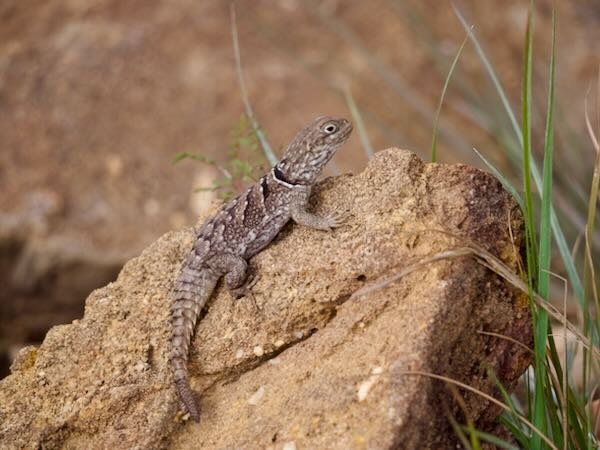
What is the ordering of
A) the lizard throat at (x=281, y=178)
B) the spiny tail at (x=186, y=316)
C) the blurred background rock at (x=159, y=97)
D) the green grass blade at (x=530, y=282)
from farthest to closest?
the blurred background rock at (x=159, y=97), the lizard throat at (x=281, y=178), the spiny tail at (x=186, y=316), the green grass blade at (x=530, y=282)

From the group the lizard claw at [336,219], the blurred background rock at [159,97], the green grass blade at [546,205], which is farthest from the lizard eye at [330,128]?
the blurred background rock at [159,97]

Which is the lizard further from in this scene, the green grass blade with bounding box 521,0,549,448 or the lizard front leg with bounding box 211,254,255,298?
the green grass blade with bounding box 521,0,549,448

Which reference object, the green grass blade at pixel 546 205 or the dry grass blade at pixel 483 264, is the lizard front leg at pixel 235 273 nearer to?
the dry grass blade at pixel 483 264

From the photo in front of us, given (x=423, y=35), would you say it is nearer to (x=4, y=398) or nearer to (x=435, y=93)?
(x=435, y=93)

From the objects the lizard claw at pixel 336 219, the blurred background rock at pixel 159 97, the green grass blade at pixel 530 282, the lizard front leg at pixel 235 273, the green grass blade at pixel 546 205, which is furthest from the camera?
the blurred background rock at pixel 159 97

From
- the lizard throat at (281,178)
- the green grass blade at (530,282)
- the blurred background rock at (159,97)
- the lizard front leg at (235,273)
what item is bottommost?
the green grass blade at (530,282)

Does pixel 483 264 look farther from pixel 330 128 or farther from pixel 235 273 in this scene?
pixel 330 128

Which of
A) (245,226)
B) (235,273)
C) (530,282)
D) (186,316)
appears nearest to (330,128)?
(245,226)

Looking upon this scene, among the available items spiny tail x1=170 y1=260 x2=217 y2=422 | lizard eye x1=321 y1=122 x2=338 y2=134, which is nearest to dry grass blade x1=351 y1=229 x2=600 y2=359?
spiny tail x1=170 y1=260 x2=217 y2=422
